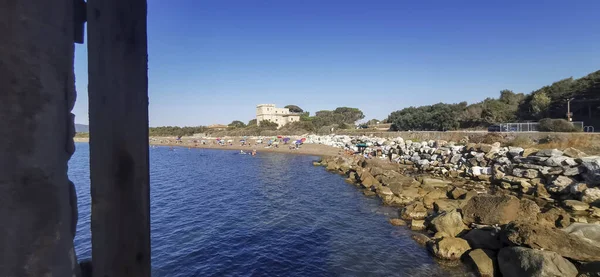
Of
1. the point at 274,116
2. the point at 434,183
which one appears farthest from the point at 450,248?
the point at 274,116

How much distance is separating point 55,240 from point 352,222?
1731cm

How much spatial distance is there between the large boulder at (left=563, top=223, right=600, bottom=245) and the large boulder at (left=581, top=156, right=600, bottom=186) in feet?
36.4

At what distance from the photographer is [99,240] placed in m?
1.71

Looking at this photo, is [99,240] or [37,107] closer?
[37,107]

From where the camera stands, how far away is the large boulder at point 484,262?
10.9m

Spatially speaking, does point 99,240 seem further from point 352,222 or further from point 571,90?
point 571,90

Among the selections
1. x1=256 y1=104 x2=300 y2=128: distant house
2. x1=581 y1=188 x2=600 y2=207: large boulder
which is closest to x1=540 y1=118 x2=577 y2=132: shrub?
x1=581 y1=188 x2=600 y2=207: large boulder

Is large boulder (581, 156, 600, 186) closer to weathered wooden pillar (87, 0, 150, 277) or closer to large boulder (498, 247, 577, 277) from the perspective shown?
large boulder (498, 247, 577, 277)

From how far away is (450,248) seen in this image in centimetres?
1227

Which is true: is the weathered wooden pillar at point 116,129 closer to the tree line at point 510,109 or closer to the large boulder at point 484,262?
the large boulder at point 484,262

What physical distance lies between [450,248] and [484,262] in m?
1.36

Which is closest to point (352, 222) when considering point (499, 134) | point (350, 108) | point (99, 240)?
point (99, 240)

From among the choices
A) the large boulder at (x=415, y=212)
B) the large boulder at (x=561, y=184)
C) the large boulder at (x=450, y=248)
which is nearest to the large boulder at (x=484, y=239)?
the large boulder at (x=450, y=248)

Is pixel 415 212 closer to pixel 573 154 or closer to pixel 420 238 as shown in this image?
pixel 420 238
